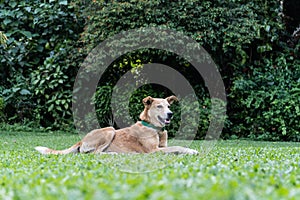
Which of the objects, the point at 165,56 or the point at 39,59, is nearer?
the point at 165,56

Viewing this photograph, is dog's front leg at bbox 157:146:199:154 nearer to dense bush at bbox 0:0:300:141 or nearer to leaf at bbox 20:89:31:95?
dense bush at bbox 0:0:300:141

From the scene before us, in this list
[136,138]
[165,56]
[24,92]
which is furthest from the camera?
[24,92]

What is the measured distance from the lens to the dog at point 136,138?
248 inches

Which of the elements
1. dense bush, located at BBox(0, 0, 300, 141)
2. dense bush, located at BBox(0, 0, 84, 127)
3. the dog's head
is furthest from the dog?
dense bush, located at BBox(0, 0, 84, 127)

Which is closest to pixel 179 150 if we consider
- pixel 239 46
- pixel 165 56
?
pixel 165 56

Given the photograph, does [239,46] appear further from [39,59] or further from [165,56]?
[39,59]

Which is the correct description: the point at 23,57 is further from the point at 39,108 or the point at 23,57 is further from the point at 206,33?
the point at 206,33

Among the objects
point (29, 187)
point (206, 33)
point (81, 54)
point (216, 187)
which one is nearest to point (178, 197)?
point (216, 187)

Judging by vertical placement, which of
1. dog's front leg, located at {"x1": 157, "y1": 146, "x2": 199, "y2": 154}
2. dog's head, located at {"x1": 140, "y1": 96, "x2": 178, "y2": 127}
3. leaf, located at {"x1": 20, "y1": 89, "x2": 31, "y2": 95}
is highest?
leaf, located at {"x1": 20, "y1": 89, "x2": 31, "y2": 95}

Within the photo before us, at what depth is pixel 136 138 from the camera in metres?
6.38

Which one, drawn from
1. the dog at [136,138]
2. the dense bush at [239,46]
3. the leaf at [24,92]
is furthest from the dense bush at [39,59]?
the dog at [136,138]

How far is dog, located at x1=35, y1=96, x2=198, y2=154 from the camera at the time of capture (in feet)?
20.7

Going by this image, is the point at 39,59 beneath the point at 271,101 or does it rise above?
above

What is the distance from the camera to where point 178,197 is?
7.03 ft
